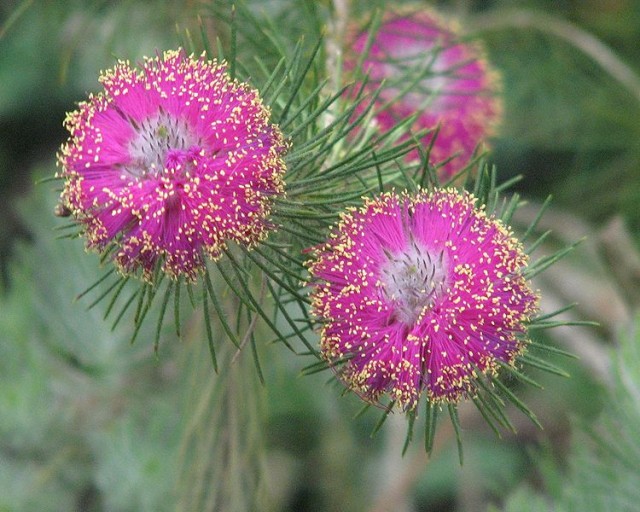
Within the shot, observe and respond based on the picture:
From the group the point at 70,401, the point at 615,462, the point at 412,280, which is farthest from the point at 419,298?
the point at 70,401

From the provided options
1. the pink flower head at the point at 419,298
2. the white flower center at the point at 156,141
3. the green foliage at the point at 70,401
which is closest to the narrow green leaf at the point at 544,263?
the pink flower head at the point at 419,298

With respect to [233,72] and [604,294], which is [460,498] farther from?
[233,72]

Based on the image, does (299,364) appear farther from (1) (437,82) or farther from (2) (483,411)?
(2) (483,411)

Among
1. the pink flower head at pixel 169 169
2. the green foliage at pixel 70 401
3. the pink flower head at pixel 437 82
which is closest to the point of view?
the pink flower head at pixel 169 169

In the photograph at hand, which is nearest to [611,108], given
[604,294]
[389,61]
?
[604,294]

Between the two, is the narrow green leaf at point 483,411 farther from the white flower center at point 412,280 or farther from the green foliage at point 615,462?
the green foliage at point 615,462
